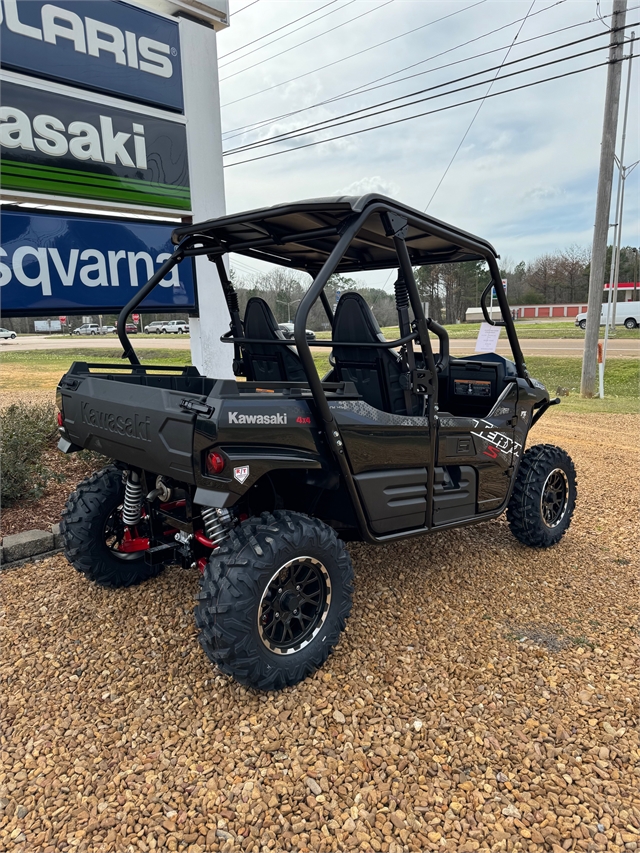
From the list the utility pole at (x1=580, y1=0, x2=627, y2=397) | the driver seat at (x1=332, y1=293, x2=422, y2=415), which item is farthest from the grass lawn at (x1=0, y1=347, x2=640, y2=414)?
the driver seat at (x1=332, y1=293, x2=422, y2=415)

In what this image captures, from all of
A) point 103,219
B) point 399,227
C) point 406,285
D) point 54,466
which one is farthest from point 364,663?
point 103,219

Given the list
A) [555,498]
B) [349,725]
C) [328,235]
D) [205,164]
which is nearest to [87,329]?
[205,164]

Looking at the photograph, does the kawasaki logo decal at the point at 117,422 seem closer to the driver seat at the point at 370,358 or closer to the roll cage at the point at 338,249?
the roll cage at the point at 338,249

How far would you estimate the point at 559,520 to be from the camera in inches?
161

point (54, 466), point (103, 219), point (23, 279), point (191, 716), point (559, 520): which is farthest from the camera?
point (54, 466)

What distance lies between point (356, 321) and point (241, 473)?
118 cm

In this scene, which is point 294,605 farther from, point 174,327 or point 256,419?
point 174,327

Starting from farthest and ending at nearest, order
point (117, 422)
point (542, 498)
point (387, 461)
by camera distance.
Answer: point (542, 498)
point (387, 461)
point (117, 422)

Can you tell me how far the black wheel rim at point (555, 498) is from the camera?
3.97m

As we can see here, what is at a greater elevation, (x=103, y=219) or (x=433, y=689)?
(x=103, y=219)

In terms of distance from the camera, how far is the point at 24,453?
4.81 m

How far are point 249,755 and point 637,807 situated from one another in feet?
4.43

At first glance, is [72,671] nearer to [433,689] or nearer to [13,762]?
[13,762]

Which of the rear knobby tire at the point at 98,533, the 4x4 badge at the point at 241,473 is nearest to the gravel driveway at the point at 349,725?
the rear knobby tire at the point at 98,533
